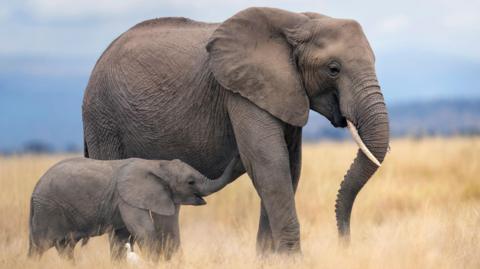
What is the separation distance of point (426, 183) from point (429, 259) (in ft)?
20.5

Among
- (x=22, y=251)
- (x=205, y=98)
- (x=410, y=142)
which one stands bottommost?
(x=410, y=142)

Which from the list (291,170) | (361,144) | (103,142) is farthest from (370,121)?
(103,142)

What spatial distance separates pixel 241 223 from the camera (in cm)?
1235

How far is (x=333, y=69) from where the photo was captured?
840cm

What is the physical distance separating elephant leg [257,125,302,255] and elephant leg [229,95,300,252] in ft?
0.98

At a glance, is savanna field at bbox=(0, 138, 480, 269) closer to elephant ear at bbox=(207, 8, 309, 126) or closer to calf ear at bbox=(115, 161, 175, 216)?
calf ear at bbox=(115, 161, 175, 216)

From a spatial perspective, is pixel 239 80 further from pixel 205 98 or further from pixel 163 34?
pixel 163 34

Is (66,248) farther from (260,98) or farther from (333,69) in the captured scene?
(333,69)

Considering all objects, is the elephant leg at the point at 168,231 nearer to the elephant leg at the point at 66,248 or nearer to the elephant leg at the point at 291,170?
the elephant leg at the point at 66,248

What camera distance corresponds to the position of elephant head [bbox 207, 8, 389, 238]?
8.23 metres

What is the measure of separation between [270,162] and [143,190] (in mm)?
1108

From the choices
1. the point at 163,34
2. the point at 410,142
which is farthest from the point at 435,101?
the point at 163,34

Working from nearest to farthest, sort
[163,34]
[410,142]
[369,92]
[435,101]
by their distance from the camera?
[369,92], [163,34], [410,142], [435,101]

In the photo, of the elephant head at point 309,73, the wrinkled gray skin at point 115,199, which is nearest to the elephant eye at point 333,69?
the elephant head at point 309,73
